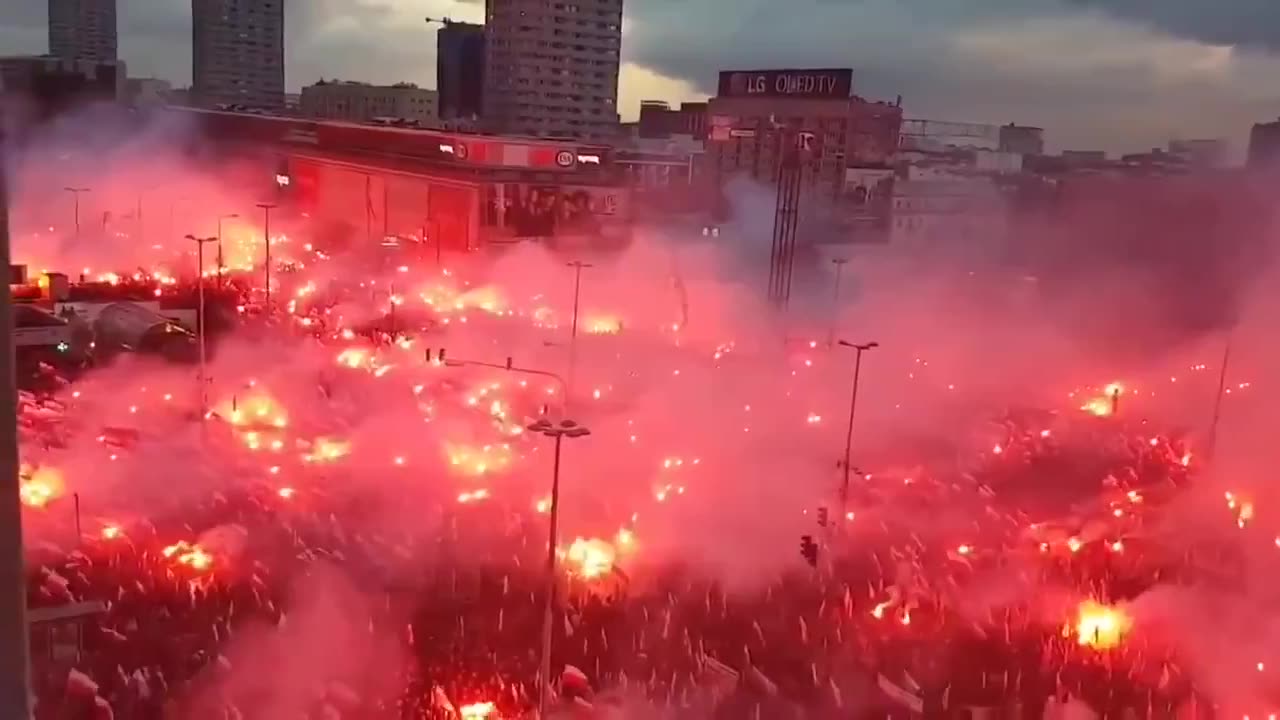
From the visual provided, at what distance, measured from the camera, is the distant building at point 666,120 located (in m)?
62.6

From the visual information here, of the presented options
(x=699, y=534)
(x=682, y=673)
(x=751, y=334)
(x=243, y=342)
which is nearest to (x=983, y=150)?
(x=751, y=334)

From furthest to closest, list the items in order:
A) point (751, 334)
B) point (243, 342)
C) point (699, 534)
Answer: point (751, 334), point (243, 342), point (699, 534)

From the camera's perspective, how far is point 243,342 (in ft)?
72.9

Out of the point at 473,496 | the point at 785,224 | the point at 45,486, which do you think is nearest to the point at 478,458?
the point at 473,496

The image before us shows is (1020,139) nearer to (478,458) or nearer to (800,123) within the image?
(800,123)

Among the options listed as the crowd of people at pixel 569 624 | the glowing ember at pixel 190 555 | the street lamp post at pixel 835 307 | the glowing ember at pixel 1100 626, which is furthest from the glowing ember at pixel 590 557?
the street lamp post at pixel 835 307

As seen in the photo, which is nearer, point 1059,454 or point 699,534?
point 699,534

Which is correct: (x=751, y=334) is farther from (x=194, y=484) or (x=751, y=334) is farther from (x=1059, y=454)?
(x=194, y=484)

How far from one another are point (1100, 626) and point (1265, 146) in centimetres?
1796

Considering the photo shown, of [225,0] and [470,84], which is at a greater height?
[225,0]

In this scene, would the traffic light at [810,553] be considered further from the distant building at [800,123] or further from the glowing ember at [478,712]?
the distant building at [800,123]

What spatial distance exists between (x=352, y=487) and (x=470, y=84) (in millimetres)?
68904

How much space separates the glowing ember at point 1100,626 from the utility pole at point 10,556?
1045cm

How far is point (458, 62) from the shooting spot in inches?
3135
